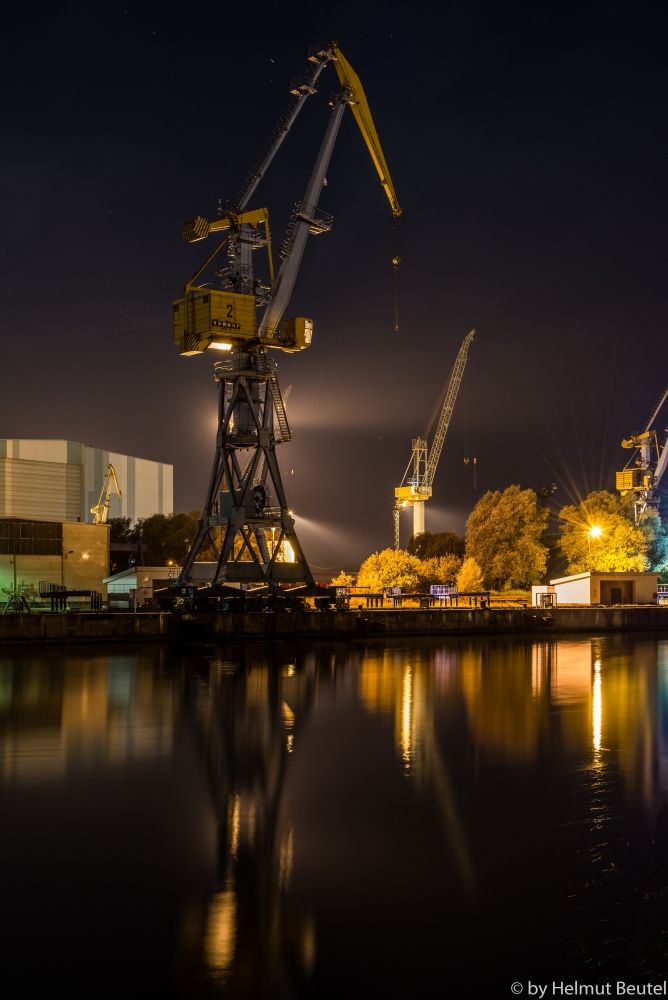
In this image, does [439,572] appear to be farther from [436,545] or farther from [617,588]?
[617,588]

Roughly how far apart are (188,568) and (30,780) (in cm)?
3307

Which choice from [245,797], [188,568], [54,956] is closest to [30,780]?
[245,797]

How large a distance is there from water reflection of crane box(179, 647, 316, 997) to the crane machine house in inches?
1396

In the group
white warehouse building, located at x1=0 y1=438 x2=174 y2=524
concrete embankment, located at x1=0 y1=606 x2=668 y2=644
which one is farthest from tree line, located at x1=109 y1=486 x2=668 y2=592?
concrete embankment, located at x1=0 y1=606 x2=668 y2=644

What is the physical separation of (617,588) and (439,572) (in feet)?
100

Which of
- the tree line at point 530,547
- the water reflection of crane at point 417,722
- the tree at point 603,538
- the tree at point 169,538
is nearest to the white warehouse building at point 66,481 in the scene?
the tree at point 169,538

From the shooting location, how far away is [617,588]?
60562mm

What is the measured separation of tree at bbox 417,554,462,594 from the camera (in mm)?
87375

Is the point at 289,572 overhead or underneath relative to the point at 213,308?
underneath

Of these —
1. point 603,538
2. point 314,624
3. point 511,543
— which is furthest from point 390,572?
point 314,624

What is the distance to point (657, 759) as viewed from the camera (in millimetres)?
16844

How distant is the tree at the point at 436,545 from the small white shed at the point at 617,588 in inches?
1595

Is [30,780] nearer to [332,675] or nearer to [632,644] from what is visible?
[332,675]

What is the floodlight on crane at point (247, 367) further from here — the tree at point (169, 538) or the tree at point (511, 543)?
the tree at point (169, 538)
